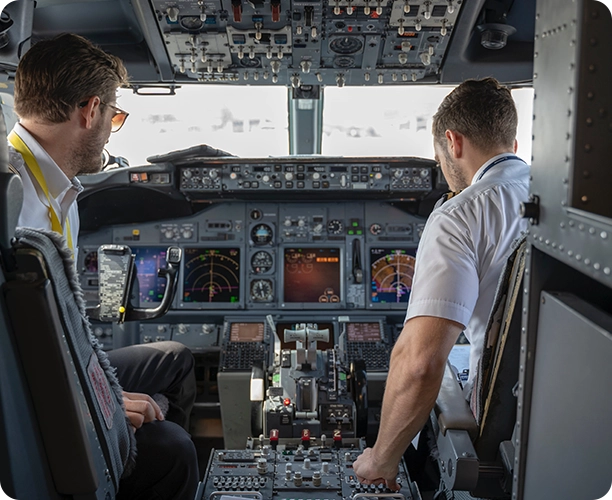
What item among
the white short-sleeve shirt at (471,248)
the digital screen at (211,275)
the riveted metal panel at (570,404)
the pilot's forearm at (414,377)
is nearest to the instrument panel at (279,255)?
the digital screen at (211,275)

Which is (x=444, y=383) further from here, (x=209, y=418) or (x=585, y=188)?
(x=209, y=418)

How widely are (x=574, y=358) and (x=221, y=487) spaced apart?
1381 mm

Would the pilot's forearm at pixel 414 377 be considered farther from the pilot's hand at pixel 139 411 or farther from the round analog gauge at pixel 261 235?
the round analog gauge at pixel 261 235

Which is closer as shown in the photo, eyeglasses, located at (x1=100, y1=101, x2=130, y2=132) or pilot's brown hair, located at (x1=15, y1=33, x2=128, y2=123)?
pilot's brown hair, located at (x1=15, y1=33, x2=128, y2=123)

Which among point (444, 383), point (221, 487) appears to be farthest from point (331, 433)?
point (444, 383)

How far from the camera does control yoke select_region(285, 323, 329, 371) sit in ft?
10.1

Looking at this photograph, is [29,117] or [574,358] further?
[29,117]

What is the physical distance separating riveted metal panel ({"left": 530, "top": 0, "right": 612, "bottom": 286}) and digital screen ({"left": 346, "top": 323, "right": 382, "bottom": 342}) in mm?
2783

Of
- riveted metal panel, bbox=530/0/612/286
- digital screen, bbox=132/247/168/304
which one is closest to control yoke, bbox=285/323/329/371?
digital screen, bbox=132/247/168/304

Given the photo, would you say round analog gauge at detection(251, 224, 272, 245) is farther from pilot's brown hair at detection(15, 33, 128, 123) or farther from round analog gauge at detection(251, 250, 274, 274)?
pilot's brown hair at detection(15, 33, 128, 123)

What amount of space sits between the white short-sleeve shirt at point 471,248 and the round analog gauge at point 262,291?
227 cm

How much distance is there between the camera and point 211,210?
4078 mm

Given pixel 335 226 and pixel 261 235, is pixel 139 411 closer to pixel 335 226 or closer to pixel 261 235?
pixel 261 235

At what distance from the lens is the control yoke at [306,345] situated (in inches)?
122
